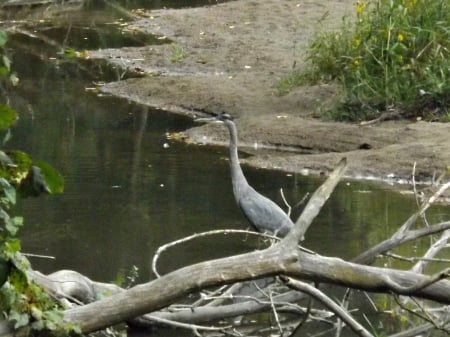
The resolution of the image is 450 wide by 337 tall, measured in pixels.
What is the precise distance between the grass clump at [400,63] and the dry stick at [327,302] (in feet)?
25.6

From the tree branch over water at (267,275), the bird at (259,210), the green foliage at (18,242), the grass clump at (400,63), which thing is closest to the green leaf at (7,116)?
the green foliage at (18,242)

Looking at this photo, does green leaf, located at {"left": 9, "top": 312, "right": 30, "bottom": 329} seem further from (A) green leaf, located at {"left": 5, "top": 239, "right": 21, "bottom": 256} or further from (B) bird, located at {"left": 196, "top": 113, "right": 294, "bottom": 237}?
(B) bird, located at {"left": 196, "top": 113, "right": 294, "bottom": 237}

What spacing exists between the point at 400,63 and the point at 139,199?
11.9ft

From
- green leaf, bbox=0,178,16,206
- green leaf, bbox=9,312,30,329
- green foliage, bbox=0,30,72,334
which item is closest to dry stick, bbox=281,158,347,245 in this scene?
green foliage, bbox=0,30,72,334

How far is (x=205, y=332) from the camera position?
570 cm

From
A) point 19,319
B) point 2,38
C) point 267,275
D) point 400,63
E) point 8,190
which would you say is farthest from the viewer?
point 400,63

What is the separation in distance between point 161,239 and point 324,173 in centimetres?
242

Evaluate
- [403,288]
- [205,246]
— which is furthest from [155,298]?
[205,246]

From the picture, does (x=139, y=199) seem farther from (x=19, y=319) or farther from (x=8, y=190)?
(x=8, y=190)

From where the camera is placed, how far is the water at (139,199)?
8.30 metres

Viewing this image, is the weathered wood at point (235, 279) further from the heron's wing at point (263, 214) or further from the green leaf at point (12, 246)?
the heron's wing at point (263, 214)

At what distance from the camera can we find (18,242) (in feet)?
12.2

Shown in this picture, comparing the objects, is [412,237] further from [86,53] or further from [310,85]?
[86,53]

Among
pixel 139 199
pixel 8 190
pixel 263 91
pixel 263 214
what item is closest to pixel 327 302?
pixel 8 190
